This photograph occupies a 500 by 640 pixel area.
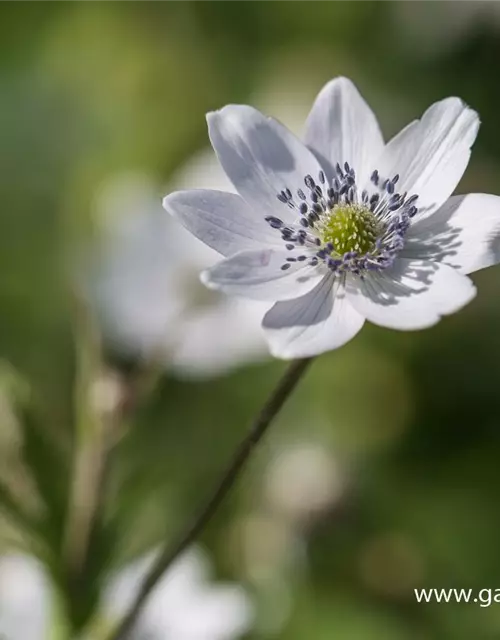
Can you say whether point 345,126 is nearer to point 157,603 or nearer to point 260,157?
point 260,157

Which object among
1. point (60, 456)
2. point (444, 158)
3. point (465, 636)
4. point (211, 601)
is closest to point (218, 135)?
point (444, 158)

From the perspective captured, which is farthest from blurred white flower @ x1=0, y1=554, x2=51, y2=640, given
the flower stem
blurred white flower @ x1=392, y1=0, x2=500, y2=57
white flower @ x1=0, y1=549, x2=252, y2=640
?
blurred white flower @ x1=392, y1=0, x2=500, y2=57

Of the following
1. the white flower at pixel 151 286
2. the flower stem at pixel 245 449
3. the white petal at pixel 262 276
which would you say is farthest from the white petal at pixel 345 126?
the white flower at pixel 151 286

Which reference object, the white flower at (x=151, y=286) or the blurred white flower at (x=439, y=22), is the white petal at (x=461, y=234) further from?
the blurred white flower at (x=439, y=22)

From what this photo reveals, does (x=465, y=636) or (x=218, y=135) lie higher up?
(x=218, y=135)

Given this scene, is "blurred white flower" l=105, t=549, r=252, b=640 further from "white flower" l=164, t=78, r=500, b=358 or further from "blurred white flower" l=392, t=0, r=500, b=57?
"blurred white flower" l=392, t=0, r=500, b=57

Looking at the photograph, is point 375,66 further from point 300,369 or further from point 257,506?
point 300,369
